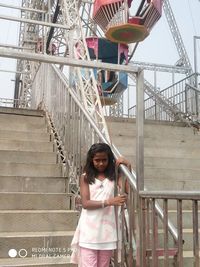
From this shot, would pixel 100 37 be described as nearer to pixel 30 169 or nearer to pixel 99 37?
pixel 99 37

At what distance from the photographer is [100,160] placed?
2266 millimetres

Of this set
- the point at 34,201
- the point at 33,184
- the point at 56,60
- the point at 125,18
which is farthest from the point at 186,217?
the point at 125,18

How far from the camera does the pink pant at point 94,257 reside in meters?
2.17

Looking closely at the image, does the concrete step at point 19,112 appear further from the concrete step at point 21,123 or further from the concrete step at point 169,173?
the concrete step at point 169,173

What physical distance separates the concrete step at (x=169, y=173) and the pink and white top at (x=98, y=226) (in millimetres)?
2158

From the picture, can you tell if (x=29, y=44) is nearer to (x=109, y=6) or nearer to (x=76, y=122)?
(x=109, y=6)

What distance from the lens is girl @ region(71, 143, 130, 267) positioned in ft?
7.11

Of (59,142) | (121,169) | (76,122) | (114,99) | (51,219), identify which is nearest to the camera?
(121,169)

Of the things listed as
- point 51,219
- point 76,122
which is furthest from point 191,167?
point 51,219

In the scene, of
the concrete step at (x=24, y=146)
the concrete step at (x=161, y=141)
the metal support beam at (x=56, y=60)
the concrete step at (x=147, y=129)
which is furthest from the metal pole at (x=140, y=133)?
the concrete step at (x=147, y=129)

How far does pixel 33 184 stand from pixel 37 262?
1215 mm

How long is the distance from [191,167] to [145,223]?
3071 mm

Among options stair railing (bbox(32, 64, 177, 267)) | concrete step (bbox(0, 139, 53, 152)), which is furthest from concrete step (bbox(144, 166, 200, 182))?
A: concrete step (bbox(0, 139, 53, 152))

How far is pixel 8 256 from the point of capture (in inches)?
118
